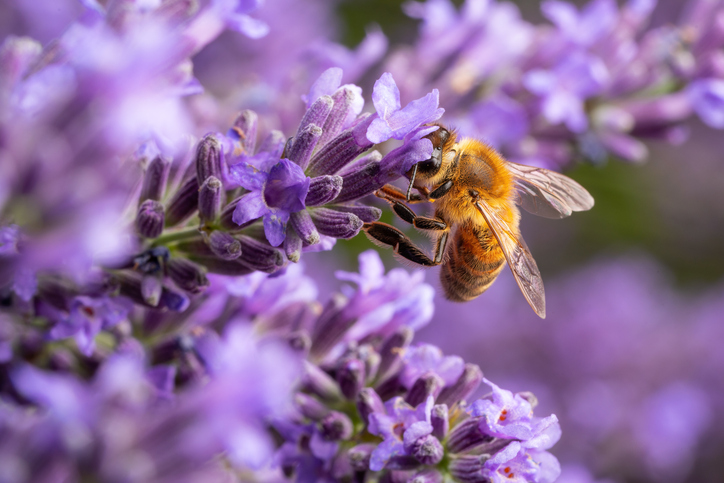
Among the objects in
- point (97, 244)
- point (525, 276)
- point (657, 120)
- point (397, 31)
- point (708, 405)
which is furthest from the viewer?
point (397, 31)

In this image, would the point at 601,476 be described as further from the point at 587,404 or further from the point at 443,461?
the point at 443,461

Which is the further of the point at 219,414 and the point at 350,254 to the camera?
the point at 350,254

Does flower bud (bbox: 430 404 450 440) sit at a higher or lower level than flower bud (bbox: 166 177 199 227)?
lower

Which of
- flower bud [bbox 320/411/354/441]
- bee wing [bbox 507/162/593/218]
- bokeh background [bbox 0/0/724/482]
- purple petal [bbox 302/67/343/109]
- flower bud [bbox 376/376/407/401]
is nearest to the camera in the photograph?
purple petal [bbox 302/67/343/109]

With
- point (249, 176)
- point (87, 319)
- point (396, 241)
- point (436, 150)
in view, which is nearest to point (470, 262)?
point (396, 241)

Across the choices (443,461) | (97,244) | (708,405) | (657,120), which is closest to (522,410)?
(443,461)

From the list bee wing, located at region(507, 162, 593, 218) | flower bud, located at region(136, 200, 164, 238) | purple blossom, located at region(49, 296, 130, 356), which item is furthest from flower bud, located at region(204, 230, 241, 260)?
bee wing, located at region(507, 162, 593, 218)

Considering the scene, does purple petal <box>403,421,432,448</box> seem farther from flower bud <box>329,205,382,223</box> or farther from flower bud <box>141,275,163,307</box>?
flower bud <box>141,275,163,307</box>
